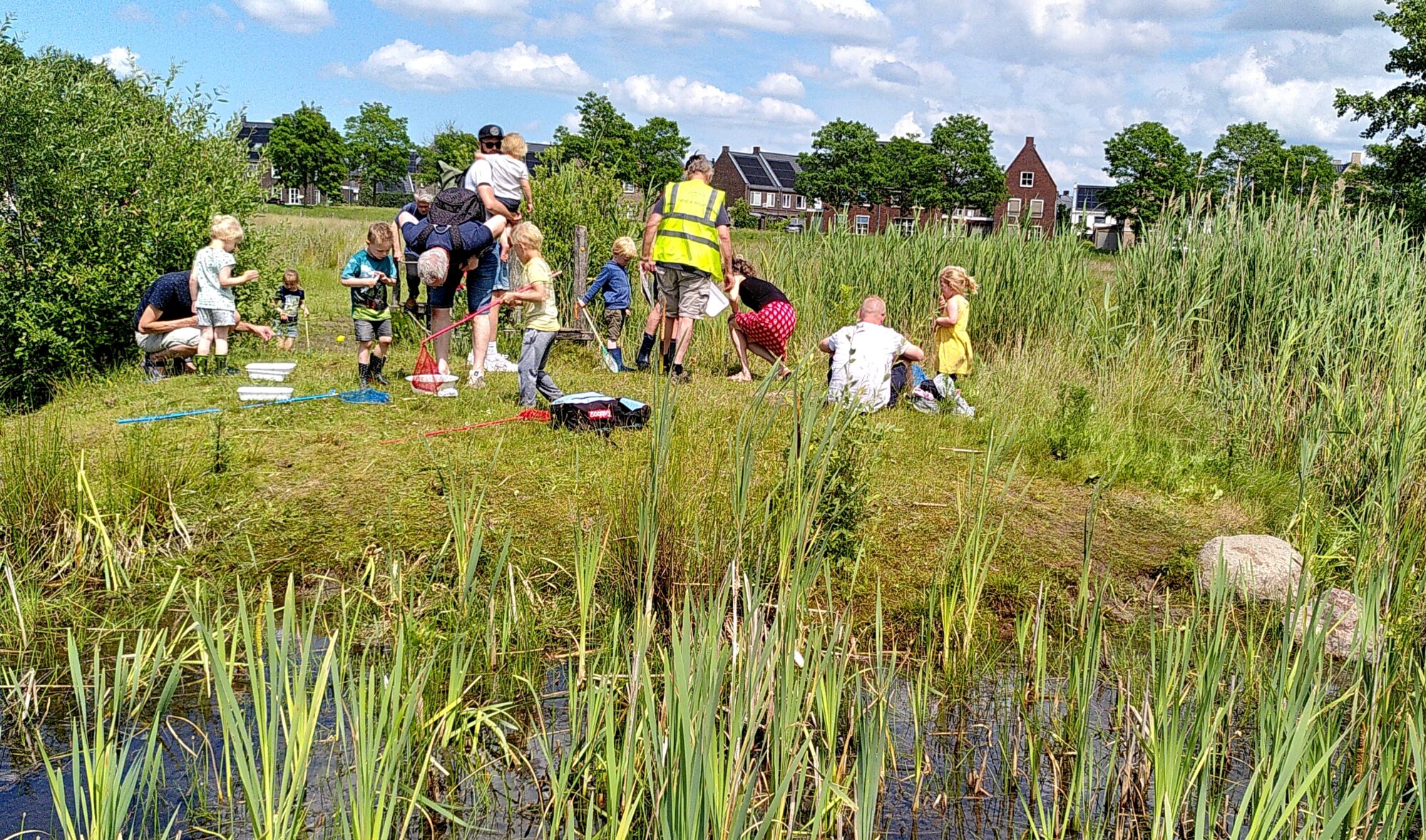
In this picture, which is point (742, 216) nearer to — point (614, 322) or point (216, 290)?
point (614, 322)

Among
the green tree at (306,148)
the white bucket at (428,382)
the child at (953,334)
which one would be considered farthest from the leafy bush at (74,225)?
the green tree at (306,148)

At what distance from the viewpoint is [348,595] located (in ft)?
15.1

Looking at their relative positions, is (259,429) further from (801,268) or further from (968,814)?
(801,268)

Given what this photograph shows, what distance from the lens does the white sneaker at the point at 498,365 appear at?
29.2 ft

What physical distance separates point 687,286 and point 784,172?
81633mm

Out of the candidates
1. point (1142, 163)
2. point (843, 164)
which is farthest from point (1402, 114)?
point (843, 164)

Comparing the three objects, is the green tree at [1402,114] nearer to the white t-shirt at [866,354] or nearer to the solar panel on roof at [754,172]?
the white t-shirt at [866,354]

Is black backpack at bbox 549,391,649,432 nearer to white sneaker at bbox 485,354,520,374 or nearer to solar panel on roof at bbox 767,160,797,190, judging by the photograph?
white sneaker at bbox 485,354,520,374

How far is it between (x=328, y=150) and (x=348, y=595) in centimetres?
6292

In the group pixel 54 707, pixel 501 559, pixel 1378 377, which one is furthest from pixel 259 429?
pixel 1378 377

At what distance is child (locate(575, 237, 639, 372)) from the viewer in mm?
9570

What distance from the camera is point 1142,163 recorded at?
215ft

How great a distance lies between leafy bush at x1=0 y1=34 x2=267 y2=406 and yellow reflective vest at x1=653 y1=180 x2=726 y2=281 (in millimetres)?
4539

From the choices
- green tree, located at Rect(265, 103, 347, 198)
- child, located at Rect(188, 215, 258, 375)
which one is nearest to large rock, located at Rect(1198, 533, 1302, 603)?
child, located at Rect(188, 215, 258, 375)
